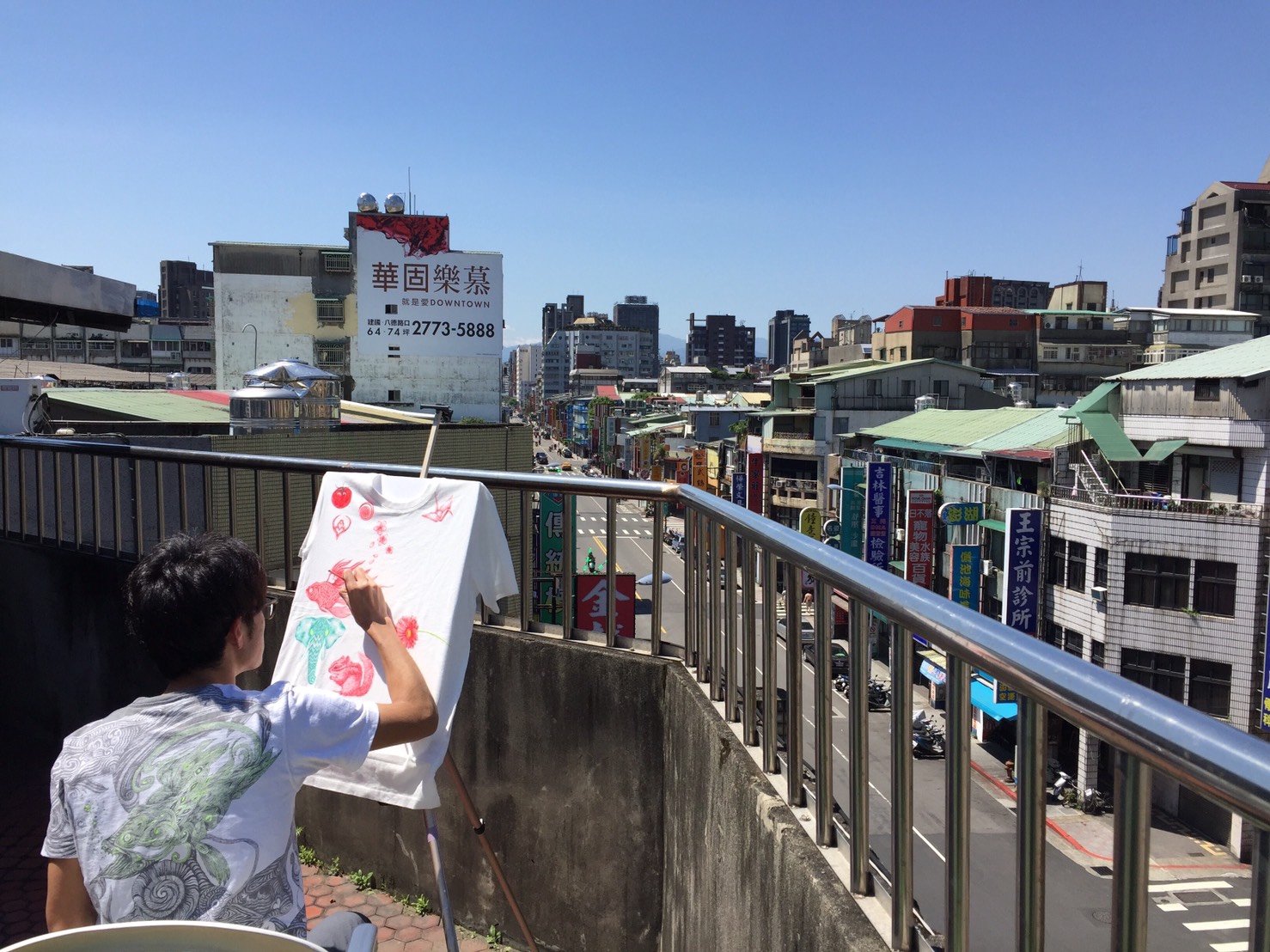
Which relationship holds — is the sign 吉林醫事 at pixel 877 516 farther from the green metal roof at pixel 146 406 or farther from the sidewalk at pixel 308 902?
the sidewalk at pixel 308 902

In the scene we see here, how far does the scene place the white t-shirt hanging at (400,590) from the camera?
264 cm

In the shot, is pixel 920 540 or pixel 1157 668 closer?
pixel 1157 668

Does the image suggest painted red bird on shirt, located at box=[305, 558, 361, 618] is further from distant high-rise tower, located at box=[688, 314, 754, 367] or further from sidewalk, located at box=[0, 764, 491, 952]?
distant high-rise tower, located at box=[688, 314, 754, 367]

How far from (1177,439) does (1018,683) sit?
21816 mm

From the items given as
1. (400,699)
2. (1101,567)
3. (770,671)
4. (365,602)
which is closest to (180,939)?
(400,699)

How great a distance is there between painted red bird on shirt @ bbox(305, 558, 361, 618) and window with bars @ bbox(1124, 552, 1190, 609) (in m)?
19.4

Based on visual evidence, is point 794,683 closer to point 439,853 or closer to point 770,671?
point 770,671

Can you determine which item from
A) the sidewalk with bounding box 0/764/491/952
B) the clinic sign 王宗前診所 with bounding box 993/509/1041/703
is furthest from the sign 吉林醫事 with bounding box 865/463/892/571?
the sidewalk with bounding box 0/764/491/952

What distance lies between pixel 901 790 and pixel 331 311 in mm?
41170

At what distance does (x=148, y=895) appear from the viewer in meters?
1.63

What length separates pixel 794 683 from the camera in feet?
7.86

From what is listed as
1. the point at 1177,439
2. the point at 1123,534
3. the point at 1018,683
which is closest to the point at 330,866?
the point at 1018,683

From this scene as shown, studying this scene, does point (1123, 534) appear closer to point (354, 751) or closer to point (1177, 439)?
point (1177, 439)

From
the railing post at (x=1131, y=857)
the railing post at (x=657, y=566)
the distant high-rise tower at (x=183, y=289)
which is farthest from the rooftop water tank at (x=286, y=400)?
the distant high-rise tower at (x=183, y=289)
